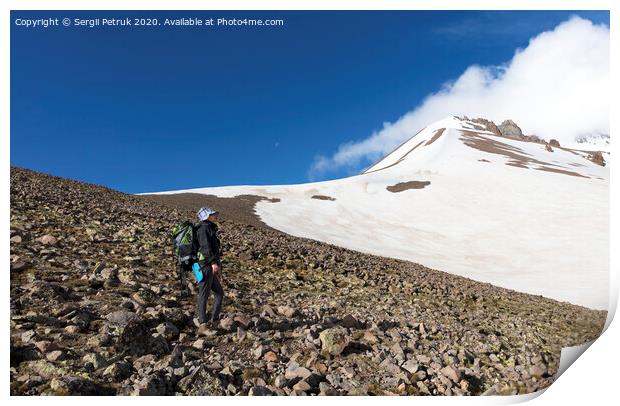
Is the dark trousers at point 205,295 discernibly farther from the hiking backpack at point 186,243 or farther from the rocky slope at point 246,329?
the hiking backpack at point 186,243

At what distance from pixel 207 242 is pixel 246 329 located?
2151mm

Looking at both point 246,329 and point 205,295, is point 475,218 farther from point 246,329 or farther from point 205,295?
point 205,295

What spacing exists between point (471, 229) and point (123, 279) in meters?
43.8

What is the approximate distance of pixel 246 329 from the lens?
8.77 metres

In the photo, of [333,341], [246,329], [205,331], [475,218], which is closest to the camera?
[333,341]

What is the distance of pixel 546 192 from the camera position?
60844 millimetres

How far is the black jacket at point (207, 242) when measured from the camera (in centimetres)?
877

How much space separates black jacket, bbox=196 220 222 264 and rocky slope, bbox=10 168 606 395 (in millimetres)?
1435

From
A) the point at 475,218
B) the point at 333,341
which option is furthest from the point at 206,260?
the point at 475,218

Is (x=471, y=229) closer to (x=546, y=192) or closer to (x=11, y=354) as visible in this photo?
(x=546, y=192)

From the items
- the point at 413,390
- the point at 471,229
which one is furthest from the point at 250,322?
the point at 471,229

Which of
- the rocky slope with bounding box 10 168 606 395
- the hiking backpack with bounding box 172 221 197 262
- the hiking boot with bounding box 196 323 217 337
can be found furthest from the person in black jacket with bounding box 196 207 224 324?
the rocky slope with bounding box 10 168 606 395

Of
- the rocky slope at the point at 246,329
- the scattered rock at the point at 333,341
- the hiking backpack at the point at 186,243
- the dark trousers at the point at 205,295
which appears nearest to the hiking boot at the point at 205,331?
the rocky slope at the point at 246,329
